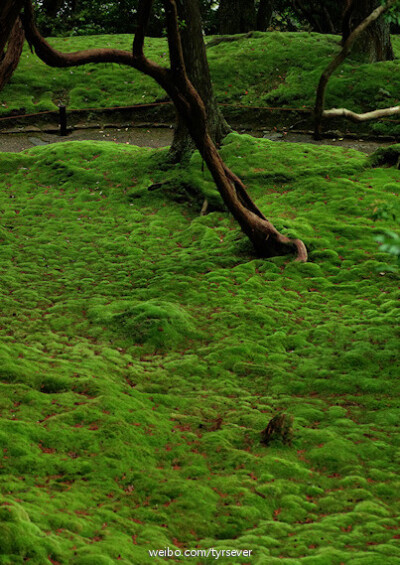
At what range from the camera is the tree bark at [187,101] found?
9117mm

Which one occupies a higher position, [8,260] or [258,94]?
[258,94]

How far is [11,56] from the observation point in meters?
7.57

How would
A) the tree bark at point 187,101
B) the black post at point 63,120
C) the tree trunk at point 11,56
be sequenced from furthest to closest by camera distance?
the black post at point 63,120 → the tree bark at point 187,101 → the tree trunk at point 11,56

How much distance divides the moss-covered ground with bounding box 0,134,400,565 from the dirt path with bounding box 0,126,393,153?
3.20 meters

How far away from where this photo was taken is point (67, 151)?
52.3 feet

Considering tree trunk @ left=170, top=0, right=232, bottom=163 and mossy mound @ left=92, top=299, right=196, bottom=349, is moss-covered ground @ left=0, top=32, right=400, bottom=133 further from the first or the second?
mossy mound @ left=92, top=299, right=196, bottom=349

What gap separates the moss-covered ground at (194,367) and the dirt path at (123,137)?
3197mm

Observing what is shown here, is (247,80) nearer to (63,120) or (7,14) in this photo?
(63,120)

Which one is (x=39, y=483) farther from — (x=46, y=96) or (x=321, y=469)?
(x=46, y=96)

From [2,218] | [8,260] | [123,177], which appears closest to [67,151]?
[123,177]

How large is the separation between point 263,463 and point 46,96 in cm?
1903

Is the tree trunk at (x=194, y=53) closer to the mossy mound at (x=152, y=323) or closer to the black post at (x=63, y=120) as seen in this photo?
the mossy mound at (x=152, y=323)

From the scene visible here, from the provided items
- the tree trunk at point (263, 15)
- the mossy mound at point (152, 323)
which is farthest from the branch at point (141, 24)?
the tree trunk at point (263, 15)

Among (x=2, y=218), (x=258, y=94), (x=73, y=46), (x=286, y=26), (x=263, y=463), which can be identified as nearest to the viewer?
(x=263, y=463)
